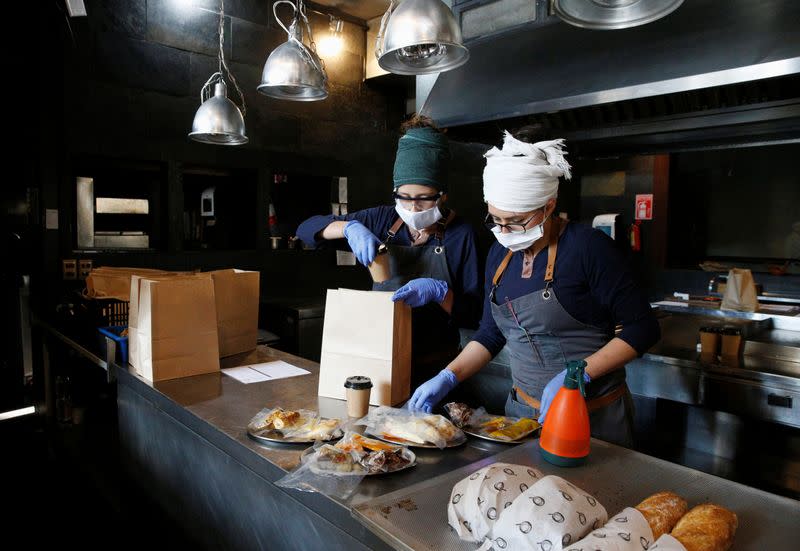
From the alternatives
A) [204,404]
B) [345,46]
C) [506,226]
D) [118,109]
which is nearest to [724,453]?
[506,226]

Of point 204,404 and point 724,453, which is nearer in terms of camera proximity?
point 204,404

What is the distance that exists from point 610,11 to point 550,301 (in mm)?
860

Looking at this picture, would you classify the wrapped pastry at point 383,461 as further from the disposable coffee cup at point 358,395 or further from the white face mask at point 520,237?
the white face mask at point 520,237

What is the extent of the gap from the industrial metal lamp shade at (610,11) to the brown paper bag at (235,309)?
167 cm

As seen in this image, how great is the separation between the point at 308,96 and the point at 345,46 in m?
3.22

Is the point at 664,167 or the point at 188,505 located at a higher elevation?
the point at 664,167

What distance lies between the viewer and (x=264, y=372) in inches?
93.4

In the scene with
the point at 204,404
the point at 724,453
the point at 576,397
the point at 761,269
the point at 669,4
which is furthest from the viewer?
the point at 761,269

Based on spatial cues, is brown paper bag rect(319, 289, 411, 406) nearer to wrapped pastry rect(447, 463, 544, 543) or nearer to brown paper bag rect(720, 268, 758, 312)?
wrapped pastry rect(447, 463, 544, 543)

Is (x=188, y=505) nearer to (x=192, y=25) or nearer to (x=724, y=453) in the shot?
(x=724, y=453)

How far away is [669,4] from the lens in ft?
5.03

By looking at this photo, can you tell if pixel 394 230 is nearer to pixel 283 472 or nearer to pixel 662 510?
pixel 283 472

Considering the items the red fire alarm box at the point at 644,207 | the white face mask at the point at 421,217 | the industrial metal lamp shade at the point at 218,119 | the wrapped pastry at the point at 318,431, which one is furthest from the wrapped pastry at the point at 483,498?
the red fire alarm box at the point at 644,207

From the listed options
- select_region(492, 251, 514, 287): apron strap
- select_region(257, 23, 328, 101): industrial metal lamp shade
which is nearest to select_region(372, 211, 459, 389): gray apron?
select_region(492, 251, 514, 287): apron strap
